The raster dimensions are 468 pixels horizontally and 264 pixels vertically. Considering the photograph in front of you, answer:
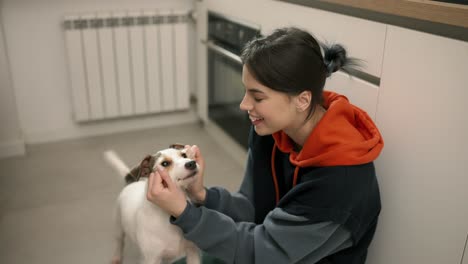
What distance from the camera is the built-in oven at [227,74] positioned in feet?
7.50

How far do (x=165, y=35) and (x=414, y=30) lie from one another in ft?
6.16

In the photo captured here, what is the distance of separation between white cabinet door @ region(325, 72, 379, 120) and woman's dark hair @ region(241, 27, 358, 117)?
0.30 meters

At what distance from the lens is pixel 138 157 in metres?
2.56

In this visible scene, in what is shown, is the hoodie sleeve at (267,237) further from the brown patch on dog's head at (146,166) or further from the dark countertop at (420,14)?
the dark countertop at (420,14)

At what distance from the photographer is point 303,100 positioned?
3.43ft

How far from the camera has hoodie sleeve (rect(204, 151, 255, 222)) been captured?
4.08ft

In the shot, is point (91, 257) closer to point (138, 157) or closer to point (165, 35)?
point (138, 157)

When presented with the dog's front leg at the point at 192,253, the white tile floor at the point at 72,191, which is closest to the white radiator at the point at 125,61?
the white tile floor at the point at 72,191

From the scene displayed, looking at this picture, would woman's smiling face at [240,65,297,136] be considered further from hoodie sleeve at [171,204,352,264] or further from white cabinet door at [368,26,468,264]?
white cabinet door at [368,26,468,264]

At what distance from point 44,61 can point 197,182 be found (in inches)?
73.6

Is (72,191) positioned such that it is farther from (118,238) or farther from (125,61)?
(125,61)

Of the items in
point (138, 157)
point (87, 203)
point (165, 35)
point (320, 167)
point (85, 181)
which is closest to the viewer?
point (320, 167)

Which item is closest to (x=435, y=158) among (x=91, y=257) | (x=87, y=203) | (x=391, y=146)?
(x=391, y=146)

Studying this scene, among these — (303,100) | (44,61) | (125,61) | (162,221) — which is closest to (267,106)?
(303,100)
